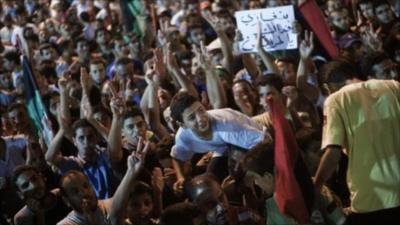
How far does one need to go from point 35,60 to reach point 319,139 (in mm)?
5533

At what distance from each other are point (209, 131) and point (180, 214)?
0.86 m

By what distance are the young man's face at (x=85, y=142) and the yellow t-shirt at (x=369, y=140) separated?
2185 mm

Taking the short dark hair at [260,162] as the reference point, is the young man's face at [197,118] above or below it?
below

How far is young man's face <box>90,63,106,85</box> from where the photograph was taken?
8.41m

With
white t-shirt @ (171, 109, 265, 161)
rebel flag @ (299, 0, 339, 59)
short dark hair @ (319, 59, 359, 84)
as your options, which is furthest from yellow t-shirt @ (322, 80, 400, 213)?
rebel flag @ (299, 0, 339, 59)

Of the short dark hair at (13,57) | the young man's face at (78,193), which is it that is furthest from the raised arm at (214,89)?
the short dark hair at (13,57)

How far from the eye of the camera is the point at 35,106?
7605 millimetres

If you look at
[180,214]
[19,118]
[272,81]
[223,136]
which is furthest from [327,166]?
[19,118]

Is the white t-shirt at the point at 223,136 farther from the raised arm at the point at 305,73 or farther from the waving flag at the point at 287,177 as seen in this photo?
the raised arm at the point at 305,73

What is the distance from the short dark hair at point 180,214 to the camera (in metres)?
4.53

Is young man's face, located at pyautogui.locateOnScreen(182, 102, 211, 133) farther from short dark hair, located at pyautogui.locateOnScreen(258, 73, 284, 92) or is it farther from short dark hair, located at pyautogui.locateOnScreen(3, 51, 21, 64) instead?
short dark hair, located at pyautogui.locateOnScreen(3, 51, 21, 64)

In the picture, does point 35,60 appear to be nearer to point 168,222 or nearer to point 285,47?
point 285,47

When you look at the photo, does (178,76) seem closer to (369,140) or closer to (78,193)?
(78,193)

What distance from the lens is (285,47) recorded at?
7.14m
